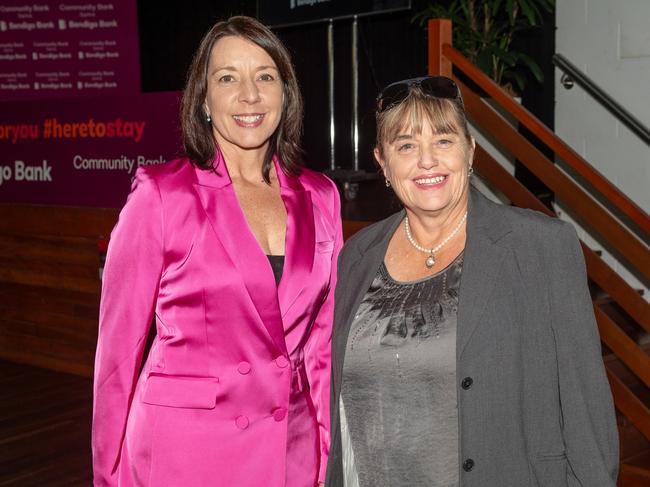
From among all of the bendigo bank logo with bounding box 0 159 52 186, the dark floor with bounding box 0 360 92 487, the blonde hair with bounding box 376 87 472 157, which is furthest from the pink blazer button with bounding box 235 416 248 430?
the bendigo bank logo with bounding box 0 159 52 186

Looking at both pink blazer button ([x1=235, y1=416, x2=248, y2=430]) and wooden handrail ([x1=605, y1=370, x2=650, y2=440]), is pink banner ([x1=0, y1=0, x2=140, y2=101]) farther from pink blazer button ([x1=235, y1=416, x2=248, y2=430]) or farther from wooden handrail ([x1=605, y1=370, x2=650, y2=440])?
pink blazer button ([x1=235, y1=416, x2=248, y2=430])

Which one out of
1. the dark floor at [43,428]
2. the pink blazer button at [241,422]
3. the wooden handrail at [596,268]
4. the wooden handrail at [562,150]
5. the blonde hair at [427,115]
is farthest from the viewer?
the dark floor at [43,428]

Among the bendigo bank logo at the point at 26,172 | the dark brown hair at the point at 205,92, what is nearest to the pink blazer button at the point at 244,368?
the dark brown hair at the point at 205,92

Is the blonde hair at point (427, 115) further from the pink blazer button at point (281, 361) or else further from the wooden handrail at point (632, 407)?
the wooden handrail at point (632, 407)

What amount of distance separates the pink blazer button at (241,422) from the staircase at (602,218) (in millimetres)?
2204

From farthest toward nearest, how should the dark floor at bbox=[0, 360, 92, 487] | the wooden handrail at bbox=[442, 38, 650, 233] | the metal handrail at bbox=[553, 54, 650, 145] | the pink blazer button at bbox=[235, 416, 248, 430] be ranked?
the metal handrail at bbox=[553, 54, 650, 145] < the dark floor at bbox=[0, 360, 92, 487] < the wooden handrail at bbox=[442, 38, 650, 233] < the pink blazer button at bbox=[235, 416, 248, 430]

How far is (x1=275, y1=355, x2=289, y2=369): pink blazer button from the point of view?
2102 millimetres

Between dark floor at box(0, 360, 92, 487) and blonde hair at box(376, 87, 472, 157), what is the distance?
9.86 feet

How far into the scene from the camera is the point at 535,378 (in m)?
1.82

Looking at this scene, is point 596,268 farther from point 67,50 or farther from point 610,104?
point 67,50

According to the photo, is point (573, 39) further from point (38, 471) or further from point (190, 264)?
point (190, 264)

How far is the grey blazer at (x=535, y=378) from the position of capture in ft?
5.90

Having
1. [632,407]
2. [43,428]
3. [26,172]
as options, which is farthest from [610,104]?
[26,172]

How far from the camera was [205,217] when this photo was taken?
6.89 ft
